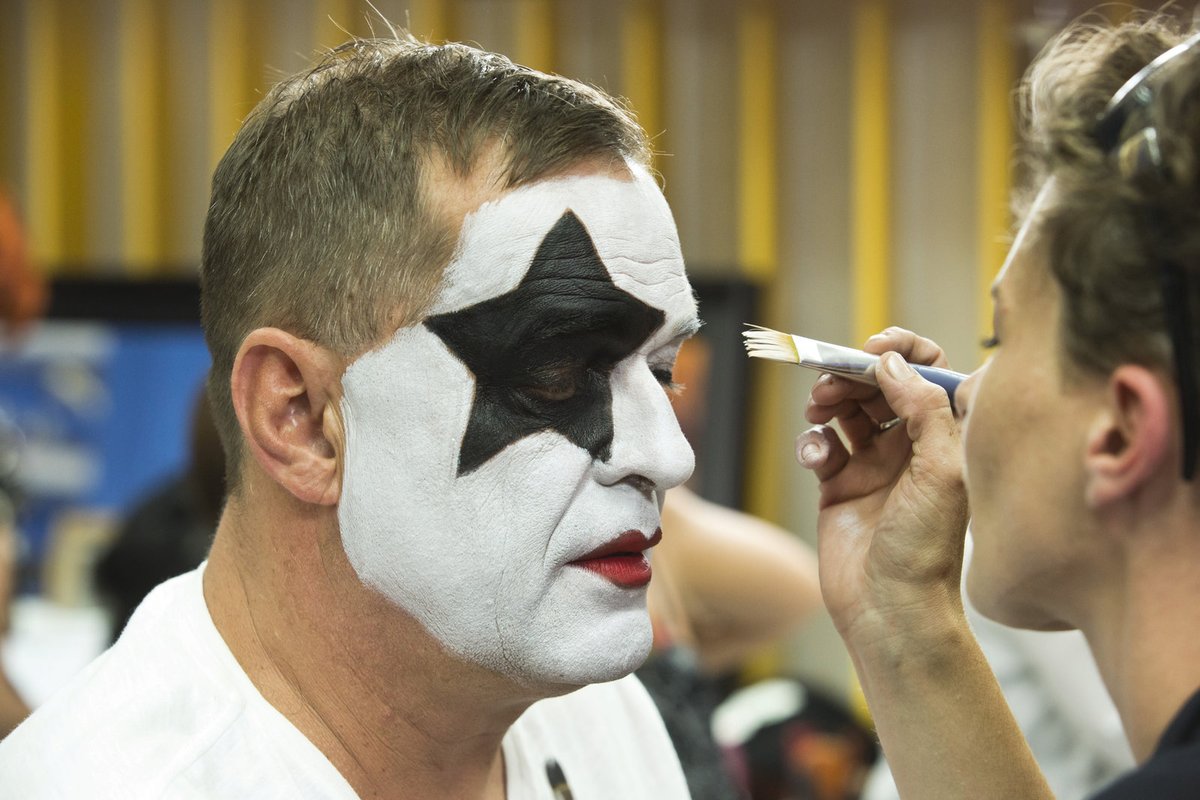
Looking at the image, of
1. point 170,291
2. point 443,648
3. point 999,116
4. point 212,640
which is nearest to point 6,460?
point 212,640

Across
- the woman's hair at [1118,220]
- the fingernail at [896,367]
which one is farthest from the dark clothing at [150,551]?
the woman's hair at [1118,220]

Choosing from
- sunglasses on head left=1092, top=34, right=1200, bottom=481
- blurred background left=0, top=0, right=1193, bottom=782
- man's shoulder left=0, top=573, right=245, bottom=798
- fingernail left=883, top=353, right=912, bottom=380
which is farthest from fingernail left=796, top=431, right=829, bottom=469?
blurred background left=0, top=0, right=1193, bottom=782

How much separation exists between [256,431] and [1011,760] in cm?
73

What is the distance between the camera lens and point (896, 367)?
4.08ft

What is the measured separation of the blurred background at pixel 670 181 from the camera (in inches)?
132

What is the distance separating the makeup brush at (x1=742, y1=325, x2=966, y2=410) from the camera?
1.22 meters

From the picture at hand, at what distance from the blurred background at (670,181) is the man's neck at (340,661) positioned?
2.16 m

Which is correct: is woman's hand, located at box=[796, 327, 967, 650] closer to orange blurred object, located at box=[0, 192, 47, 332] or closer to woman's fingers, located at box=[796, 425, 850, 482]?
woman's fingers, located at box=[796, 425, 850, 482]

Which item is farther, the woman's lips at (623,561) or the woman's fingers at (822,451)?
the woman's fingers at (822,451)

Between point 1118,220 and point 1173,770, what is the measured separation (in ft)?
1.16

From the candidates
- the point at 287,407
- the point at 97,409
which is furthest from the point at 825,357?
the point at 97,409

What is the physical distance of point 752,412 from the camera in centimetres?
351

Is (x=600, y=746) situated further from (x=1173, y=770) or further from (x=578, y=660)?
(x=1173, y=770)

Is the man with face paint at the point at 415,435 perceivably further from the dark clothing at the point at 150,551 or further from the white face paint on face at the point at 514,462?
the dark clothing at the point at 150,551
